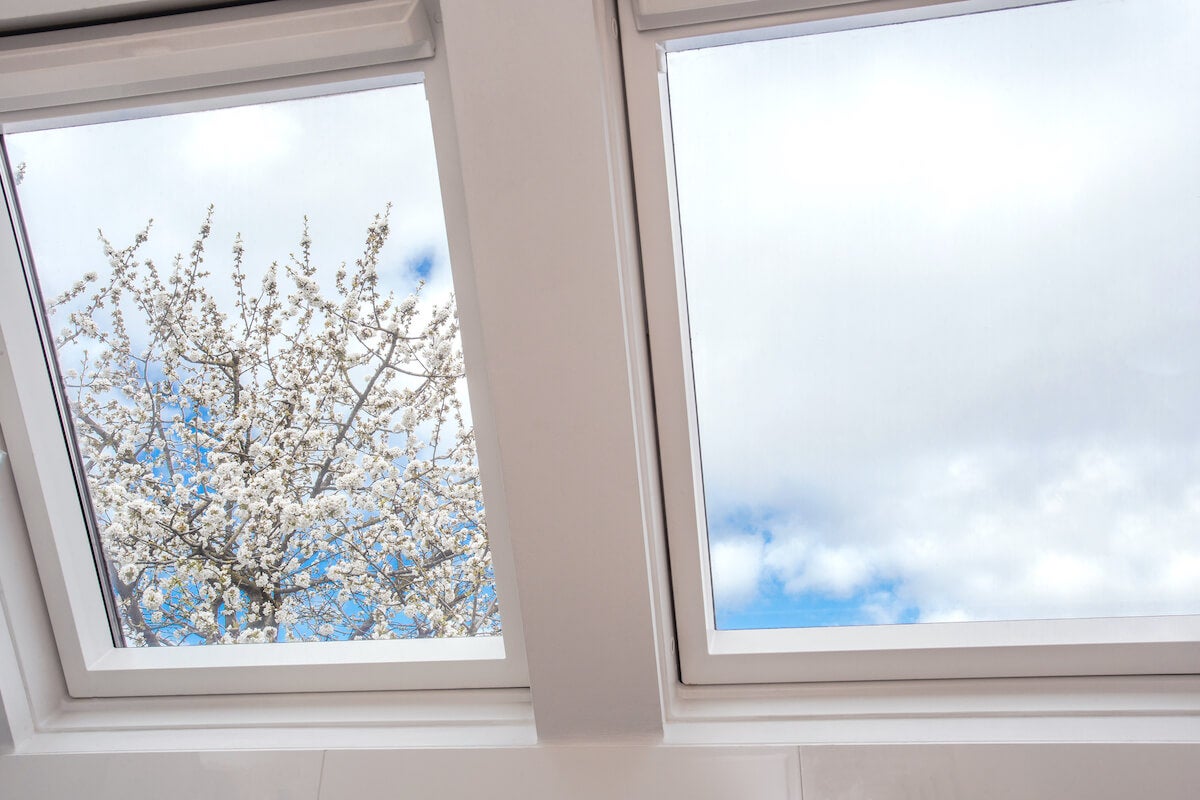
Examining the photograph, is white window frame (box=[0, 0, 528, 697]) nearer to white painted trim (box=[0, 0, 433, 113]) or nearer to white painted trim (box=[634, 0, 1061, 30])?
white painted trim (box=[0, 0, 433, 113])

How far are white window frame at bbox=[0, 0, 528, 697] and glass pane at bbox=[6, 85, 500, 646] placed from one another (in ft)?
0.13

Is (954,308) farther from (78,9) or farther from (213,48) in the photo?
(78,9)

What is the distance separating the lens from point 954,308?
1.21 meters

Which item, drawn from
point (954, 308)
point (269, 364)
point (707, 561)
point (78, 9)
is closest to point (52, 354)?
point (269, 364)

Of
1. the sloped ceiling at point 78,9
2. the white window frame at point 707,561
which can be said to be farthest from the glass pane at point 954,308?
the sloped ceiling at point 78,9

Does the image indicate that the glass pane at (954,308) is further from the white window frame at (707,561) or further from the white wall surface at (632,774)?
the white wall surface at (632,774)

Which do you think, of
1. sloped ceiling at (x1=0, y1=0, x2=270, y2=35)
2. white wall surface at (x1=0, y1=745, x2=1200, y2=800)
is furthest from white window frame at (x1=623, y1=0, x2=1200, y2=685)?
sloped ceiling at (x1=0, y1=0, x2=270, y2=35)

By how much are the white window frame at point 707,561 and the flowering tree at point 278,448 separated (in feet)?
1.02

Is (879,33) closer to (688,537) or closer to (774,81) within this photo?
(774,81)

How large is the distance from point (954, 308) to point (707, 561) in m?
0.50

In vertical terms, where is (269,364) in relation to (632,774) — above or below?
above

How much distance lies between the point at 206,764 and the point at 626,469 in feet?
2.57

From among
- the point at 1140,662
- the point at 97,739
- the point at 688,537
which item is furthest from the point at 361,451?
the point at 1140,662

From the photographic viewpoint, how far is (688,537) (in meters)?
1.29
